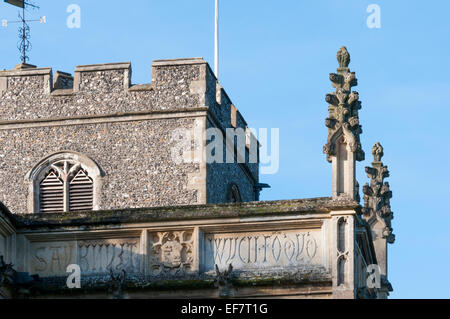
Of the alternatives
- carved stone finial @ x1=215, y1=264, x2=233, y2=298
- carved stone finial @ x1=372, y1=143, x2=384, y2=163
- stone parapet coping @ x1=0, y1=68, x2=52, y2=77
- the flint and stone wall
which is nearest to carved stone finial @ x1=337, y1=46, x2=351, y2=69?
carved stone finial @ x1=215, y1=264, x2=233, y2=298

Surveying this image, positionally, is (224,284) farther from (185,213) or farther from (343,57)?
(343,57)

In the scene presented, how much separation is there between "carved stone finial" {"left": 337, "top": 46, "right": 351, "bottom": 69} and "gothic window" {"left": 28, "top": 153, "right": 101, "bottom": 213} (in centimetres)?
1140

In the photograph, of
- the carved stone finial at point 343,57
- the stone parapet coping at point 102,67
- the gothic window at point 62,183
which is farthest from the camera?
the stone parapet coping at point 102,67

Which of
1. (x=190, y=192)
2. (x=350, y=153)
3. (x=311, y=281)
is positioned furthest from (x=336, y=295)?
(x=190, y=192)

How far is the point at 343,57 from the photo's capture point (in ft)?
126

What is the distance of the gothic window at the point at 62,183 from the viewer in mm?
48344

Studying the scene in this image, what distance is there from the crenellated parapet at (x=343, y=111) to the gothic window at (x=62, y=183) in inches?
454

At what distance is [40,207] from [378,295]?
9645mm

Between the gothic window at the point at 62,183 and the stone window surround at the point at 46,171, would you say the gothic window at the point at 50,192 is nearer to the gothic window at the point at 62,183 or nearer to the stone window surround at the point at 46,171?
the gothic window at the point at 62,183

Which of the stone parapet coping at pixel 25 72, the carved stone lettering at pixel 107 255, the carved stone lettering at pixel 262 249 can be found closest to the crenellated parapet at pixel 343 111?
the carved stone lettering at pixel 262 249

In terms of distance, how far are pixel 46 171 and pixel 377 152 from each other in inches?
327

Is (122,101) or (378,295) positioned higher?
(122,101)
